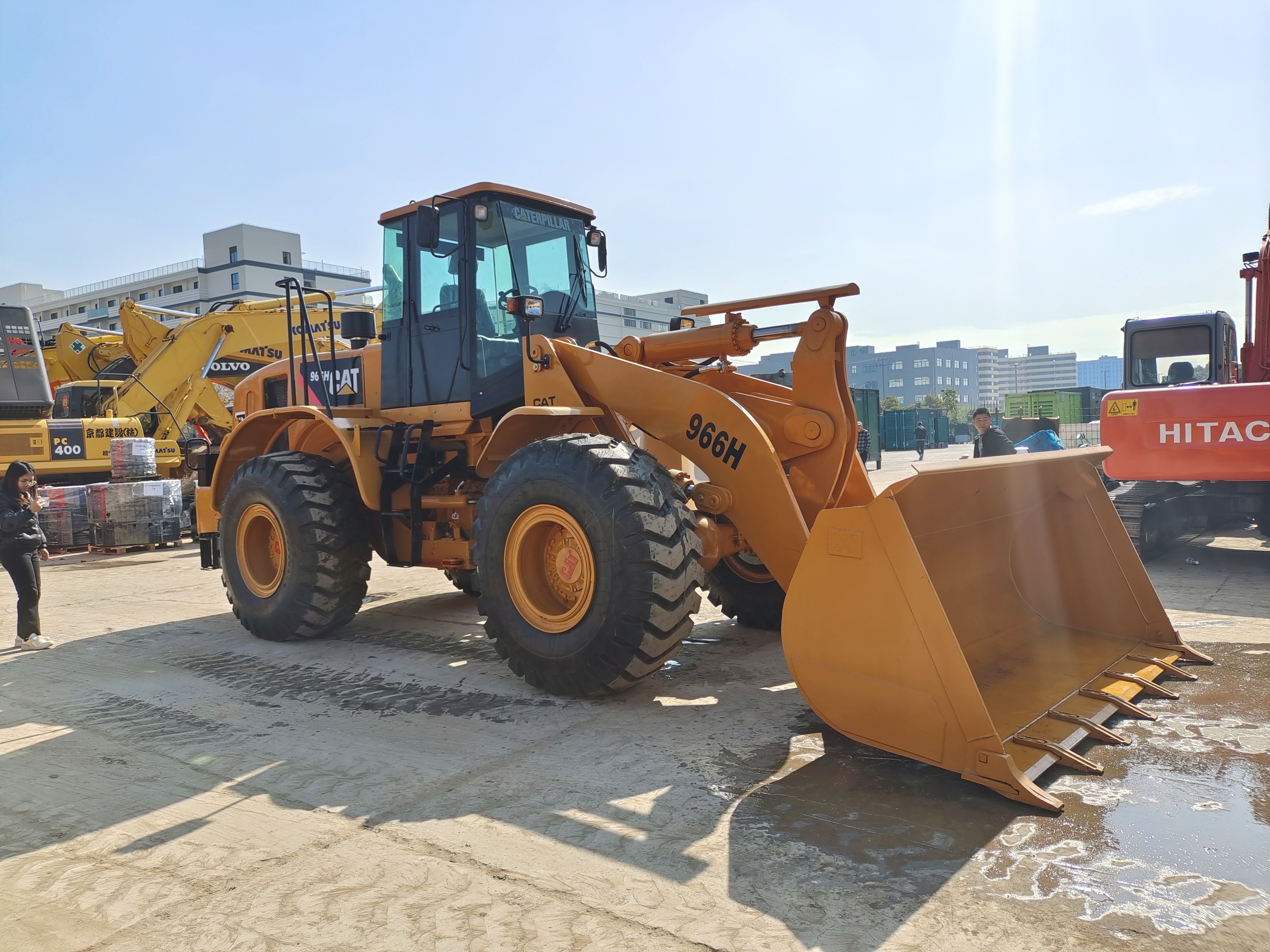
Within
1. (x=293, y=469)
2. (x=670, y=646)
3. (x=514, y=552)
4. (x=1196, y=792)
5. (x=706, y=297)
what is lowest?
(x=1196, y=792)

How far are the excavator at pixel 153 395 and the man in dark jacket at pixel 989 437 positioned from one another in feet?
29.2

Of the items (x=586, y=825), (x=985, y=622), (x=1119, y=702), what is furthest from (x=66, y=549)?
(x=1119, y=702)

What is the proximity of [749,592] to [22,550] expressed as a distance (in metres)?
5.42

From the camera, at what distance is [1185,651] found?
518 centimetres

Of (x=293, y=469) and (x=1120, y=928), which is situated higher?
(x=293, y=469)

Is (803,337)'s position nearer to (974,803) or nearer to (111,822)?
(974,803)

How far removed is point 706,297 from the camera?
59.7m

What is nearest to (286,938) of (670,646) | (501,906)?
(501,906)

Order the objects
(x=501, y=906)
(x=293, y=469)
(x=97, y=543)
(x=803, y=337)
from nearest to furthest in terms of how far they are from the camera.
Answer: (x=501, y=906) < (x=803, y=337) < (x=293, y=469) < (x=97, y=543)

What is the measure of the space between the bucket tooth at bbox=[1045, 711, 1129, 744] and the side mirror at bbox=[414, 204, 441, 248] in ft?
13.9

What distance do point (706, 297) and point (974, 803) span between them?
2273 inches

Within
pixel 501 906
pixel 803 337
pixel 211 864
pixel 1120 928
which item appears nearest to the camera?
pixel 1120 928

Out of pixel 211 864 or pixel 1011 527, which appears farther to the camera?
pixel 1011 527

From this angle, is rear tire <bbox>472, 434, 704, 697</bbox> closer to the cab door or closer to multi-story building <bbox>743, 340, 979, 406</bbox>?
the cab door
